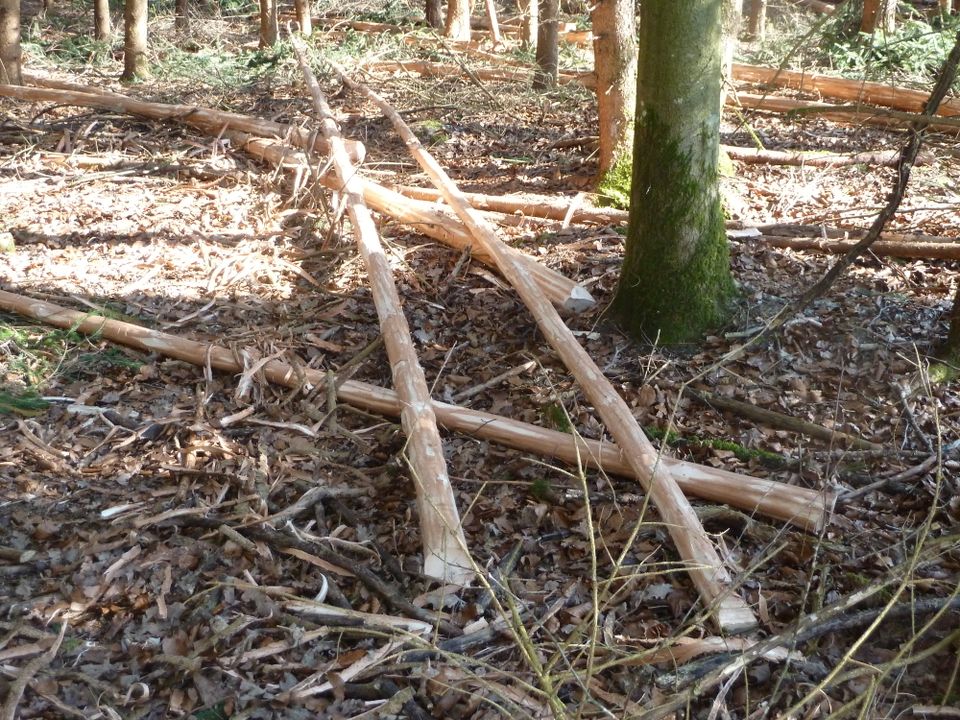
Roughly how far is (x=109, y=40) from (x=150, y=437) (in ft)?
44.5

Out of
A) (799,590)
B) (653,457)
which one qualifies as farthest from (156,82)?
(799,590)

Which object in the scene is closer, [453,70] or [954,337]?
[954,337]

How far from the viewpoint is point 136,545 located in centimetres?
371

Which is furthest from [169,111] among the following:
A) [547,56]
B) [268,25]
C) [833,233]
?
[833,233]

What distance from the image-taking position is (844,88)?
1016 cm

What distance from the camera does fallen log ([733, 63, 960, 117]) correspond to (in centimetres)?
956

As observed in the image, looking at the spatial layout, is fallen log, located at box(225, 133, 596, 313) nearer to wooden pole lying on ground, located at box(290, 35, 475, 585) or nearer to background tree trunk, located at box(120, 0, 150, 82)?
wooden pole lying on ground, located at box(290, 35, 475, 585)

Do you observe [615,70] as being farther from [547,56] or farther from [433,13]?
[433,13]

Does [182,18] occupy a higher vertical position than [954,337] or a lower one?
higher

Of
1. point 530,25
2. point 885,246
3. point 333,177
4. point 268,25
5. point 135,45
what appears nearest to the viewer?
point 885,246

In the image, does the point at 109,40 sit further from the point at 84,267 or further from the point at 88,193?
the point at 84,267

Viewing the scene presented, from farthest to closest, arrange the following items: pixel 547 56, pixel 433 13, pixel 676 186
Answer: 1. pixel 433 13
2. pixel 547 56
3. pixel 676 186

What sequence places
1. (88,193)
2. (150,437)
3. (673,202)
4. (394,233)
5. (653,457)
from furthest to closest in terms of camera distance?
(88,193)
(394,233)
(673,202)
(150,437)
(653,457)

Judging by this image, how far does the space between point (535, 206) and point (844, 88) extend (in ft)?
17.9
